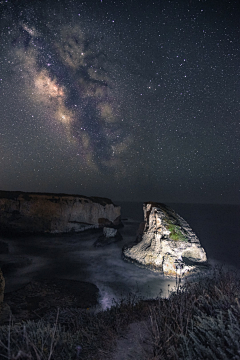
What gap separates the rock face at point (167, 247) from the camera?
14.0 meters

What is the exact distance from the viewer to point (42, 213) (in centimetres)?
3144

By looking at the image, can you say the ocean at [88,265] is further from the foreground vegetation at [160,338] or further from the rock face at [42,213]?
the rock face at [42,213]

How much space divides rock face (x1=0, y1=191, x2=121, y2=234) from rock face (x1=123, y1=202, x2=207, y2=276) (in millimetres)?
17818

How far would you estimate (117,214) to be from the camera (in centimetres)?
4131

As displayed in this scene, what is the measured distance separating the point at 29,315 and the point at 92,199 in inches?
1121

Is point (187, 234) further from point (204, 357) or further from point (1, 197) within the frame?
point (1, 197)

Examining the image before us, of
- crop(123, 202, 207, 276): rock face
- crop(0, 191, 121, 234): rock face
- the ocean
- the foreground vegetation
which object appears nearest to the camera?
the foreground vegetation

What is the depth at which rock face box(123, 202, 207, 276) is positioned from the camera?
45.8ft


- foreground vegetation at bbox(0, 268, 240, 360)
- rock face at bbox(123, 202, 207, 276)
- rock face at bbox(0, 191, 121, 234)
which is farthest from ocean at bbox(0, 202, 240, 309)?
rock face at bbox(0, 191, 121, 234)

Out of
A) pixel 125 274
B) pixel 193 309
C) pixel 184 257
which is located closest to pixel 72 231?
pixel 125 274

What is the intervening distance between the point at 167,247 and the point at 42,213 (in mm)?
24178

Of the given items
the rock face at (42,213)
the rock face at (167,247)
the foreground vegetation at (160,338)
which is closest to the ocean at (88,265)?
the rock face at (167,247)

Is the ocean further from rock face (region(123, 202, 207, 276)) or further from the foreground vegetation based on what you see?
the foreground vegetation

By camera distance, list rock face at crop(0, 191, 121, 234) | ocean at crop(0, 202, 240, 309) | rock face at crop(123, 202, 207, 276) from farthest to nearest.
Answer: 1. rock face at crop(0, 191, 121, 234)
2. rock face at crop(123, 202, 207, 276)
3. ocean at crop(0, 202, 240, 309)
